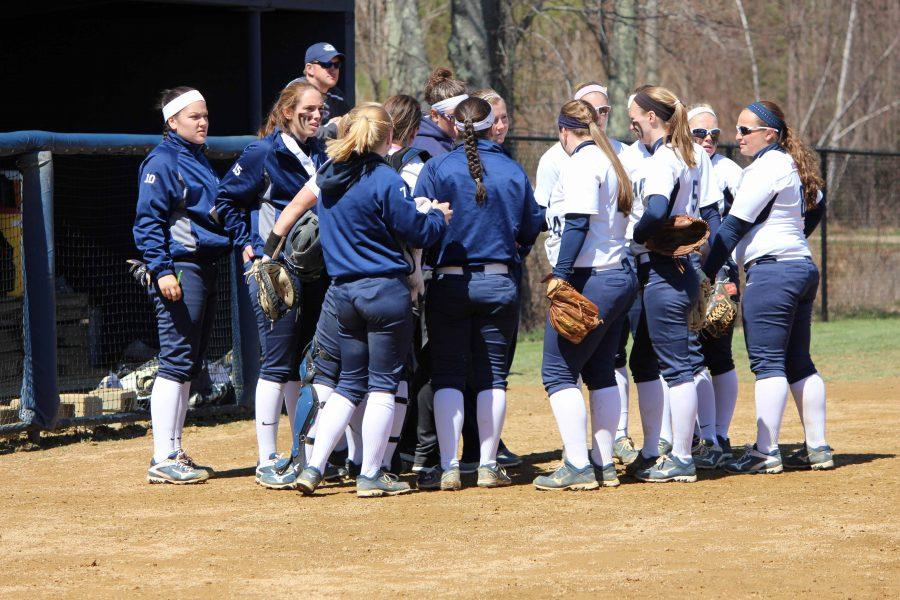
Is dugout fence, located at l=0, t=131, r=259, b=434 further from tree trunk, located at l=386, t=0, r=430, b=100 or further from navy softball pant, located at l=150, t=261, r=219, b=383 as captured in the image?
tree trunk, located at l=386, t=0, r=430, b=100

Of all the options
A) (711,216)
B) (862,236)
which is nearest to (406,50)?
(862,236)

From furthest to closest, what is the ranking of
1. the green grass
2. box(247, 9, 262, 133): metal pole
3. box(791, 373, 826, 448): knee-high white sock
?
→ the green grass
box(247, 9, 262, 133): metal pole
box(791, 373, 826, 448): knee-high white sock

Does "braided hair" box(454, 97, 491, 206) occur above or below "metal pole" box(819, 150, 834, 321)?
above

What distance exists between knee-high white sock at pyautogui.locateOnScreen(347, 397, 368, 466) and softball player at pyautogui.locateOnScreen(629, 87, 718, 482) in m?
1.52

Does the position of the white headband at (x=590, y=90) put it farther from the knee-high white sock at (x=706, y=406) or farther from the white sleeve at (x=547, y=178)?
the knee-high white sock at (x=706, y=406)

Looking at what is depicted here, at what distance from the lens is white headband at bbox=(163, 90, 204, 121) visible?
6.37 metres

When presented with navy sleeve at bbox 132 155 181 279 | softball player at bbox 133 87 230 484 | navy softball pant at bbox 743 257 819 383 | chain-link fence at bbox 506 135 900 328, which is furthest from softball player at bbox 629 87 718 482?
chain-link fence at bbox 506 135 900 328

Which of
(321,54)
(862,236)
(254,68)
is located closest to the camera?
(321,54)

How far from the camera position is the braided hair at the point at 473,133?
19.3 feet

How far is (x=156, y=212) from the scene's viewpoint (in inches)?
247

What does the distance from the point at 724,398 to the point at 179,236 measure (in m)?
3.14

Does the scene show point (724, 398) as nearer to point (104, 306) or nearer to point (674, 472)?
point (674, 472)

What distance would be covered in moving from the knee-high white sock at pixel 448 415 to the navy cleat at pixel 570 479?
1.62ft

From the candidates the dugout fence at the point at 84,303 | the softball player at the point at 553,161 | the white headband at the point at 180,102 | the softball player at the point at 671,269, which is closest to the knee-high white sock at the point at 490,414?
the softball player at the point at 671,269
